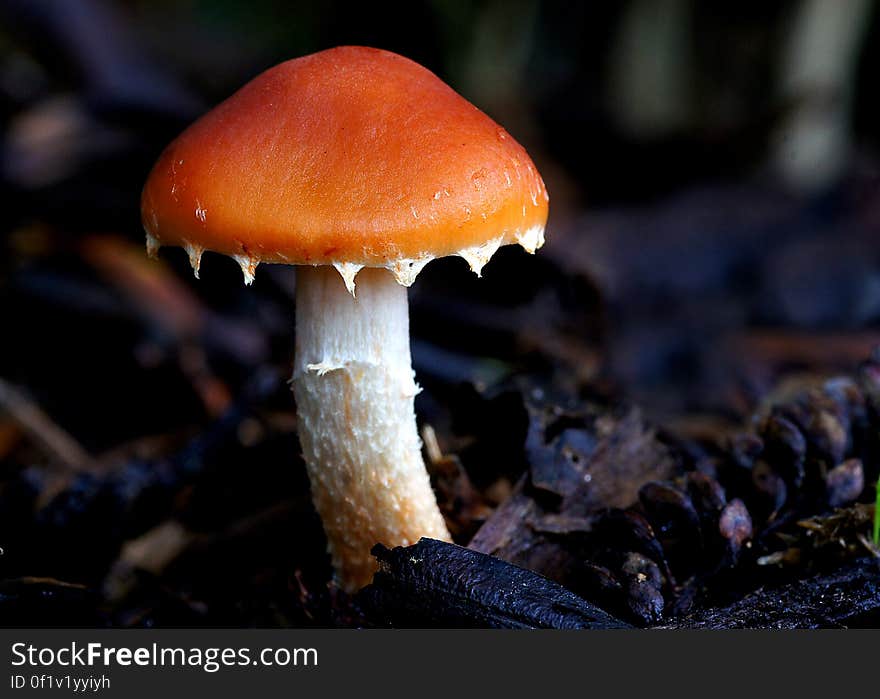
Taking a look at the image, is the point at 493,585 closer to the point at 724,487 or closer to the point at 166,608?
the point at 724,487

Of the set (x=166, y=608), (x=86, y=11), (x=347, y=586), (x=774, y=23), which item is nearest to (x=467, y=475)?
(x=347, y=586)

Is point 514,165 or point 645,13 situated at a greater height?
point 645,13

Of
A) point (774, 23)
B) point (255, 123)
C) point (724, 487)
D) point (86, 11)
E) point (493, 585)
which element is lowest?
point (493, 585)

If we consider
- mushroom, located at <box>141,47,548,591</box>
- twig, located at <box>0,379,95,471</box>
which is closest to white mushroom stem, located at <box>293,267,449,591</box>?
mushroom, located at <box>141,47,548,591</box>

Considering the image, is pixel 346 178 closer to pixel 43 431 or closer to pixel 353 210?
pixel 353 210

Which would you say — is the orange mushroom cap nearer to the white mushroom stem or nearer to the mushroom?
the mushroom

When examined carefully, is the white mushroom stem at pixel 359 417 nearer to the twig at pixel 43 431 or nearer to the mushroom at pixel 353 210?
the mushroom at pixel 353 210

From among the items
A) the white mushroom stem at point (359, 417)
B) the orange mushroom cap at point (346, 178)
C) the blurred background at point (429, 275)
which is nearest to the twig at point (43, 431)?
the blurred background at point (429, 275)
